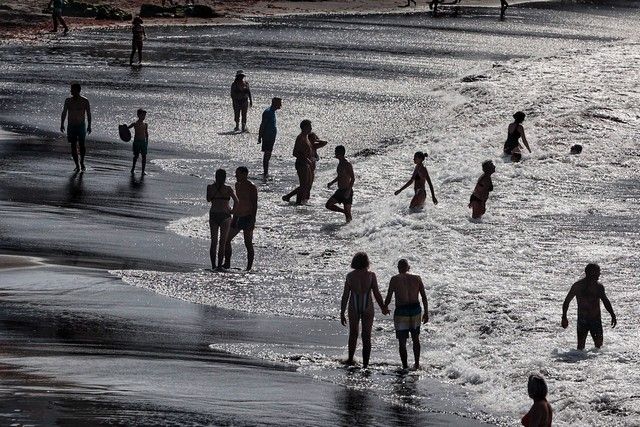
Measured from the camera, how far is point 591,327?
15.4 meters

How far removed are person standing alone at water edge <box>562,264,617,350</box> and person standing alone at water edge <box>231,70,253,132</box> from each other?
16.0m

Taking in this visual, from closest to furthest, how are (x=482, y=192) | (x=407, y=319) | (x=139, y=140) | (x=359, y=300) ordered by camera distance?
(x=407, y=319)
(x=359, y=300)
(x=482, y=192)
(x=139, y=140)

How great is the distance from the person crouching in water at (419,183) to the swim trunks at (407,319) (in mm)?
7697

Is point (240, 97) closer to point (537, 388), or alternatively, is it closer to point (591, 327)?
point (591, 327)

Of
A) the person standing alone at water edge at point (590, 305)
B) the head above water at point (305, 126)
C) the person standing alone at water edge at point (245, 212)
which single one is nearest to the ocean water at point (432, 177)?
the person standing alone at water edge at point (590, 305)

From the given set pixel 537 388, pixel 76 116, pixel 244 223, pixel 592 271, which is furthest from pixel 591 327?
pixel 76 116

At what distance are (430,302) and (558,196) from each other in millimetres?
8065

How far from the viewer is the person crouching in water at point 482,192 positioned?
2272cm

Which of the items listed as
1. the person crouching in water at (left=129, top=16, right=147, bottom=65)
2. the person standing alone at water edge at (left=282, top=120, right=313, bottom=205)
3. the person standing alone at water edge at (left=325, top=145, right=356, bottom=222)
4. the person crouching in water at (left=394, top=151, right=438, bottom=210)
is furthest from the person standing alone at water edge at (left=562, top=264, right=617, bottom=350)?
the person crouching in water at (left=129, top=16, right=147, bottom=65)

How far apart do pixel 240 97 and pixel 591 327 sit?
16544 millimetres

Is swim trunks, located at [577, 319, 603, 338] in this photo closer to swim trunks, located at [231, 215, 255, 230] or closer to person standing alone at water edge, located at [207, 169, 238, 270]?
swim trunks, located at [231, 215, 255, 230]

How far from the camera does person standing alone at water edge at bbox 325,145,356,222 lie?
74.0 feet

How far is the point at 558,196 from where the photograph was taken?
25.2 m

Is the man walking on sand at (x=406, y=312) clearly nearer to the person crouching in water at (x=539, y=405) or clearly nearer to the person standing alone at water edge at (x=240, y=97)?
the person crouching in water at (x=539, y=405)
